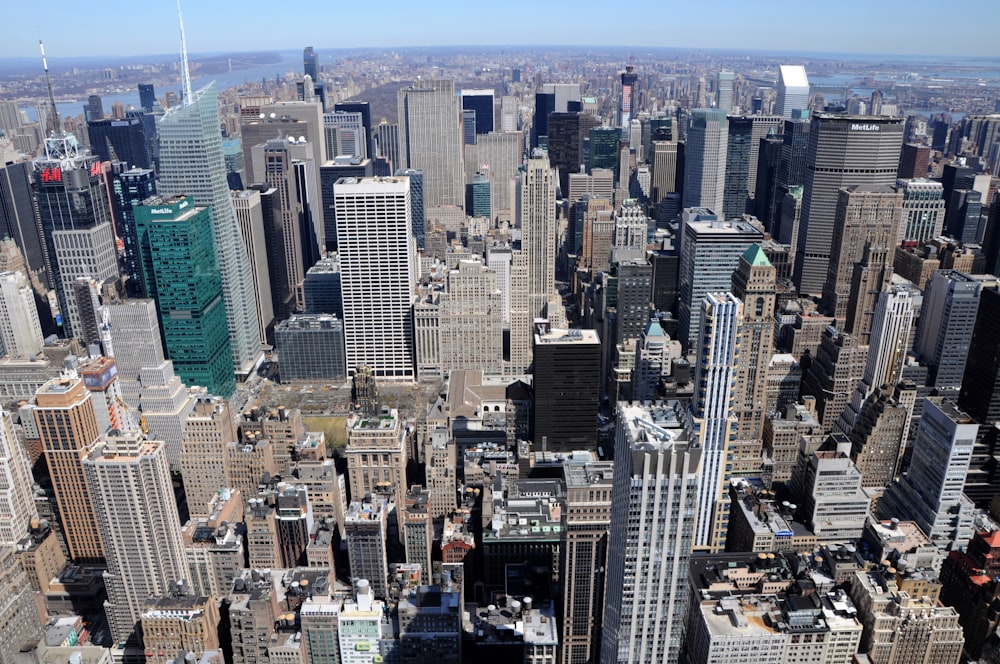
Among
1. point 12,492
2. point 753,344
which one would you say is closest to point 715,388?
point 753,344

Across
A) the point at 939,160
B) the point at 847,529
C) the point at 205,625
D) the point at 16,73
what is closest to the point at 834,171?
the point at 939,160

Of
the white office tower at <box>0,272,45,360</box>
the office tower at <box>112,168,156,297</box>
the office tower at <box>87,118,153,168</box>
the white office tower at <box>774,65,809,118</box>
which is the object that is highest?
the white office tower at <box>774,65,809,118</box>

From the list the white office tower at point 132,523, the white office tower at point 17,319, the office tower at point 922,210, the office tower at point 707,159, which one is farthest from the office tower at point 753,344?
the white office tower at point 17,319

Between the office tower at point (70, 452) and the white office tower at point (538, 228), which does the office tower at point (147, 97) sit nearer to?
the white office tower at point (538, 228)

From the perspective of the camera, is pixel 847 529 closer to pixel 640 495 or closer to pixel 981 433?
pixel 981 433

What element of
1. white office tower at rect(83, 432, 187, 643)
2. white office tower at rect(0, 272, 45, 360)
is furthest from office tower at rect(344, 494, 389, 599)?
white office tower at rect(0, 272, 45, 360)

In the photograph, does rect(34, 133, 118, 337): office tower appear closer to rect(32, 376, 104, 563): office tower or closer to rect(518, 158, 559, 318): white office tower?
rect(32, 376, 104, 563): office tower
